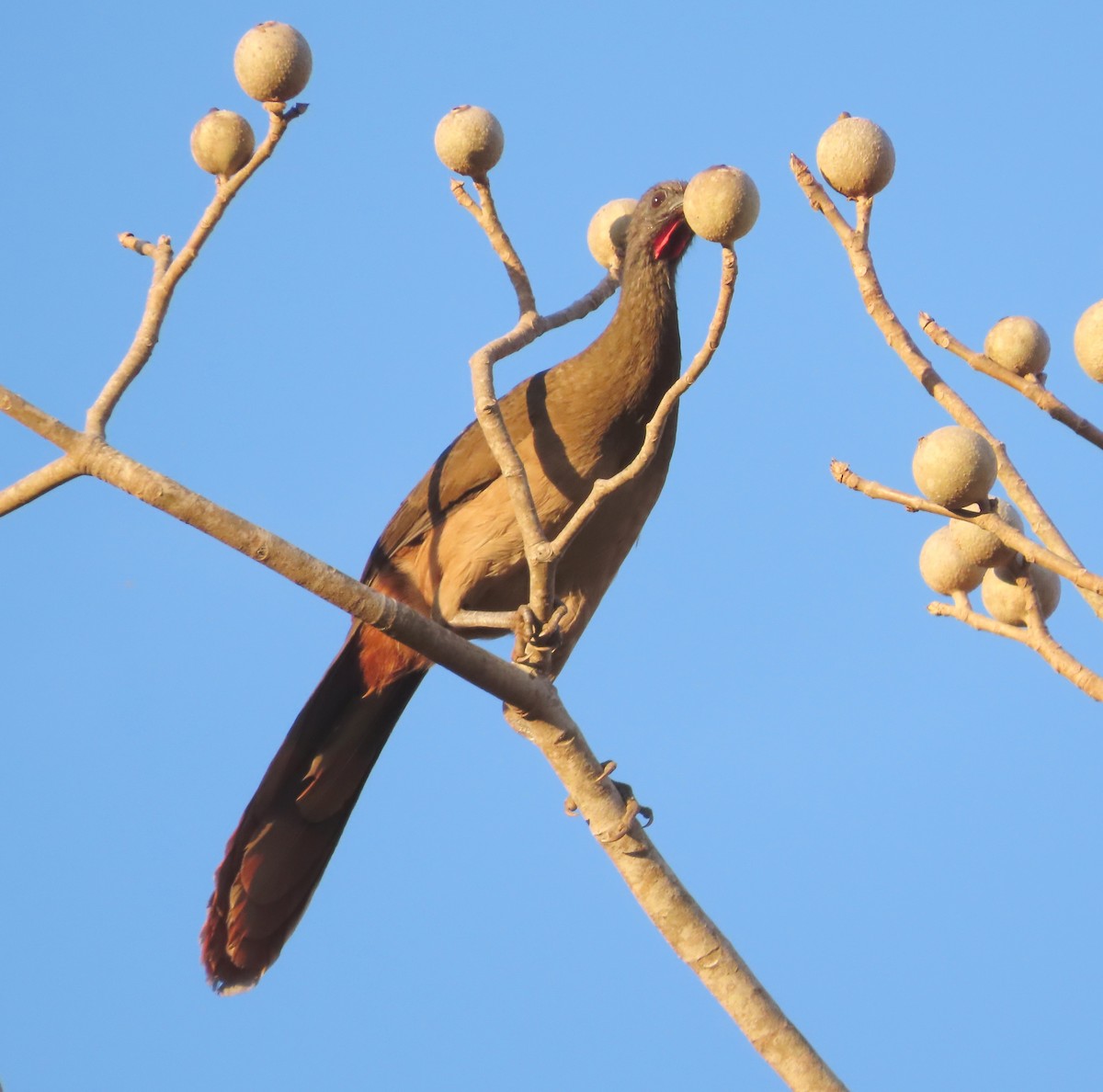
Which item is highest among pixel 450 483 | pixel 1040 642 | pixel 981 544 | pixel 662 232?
pixel 662 232

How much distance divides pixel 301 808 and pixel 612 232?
6.60 feet

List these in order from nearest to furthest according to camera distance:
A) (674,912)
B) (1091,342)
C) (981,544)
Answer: (1091,342) → (981,544) → (674,912)

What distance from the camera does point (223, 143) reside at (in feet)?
11.4

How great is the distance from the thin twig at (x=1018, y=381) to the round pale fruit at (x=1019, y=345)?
0.8 inches

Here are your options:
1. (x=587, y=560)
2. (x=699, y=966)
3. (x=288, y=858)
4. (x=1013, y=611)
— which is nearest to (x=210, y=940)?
(x=288, y=858)

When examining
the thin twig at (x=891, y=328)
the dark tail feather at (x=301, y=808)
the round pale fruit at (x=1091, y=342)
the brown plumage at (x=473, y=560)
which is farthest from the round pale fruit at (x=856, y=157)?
the dark tail feather at (x=301, y=808)

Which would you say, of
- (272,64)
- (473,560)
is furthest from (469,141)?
(473,560)

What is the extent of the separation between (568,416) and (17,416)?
2.01 metres

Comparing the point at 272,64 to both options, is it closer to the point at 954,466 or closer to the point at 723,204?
the point at 723,204

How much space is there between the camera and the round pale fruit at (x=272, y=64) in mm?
3469

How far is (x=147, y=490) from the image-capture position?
114 inches

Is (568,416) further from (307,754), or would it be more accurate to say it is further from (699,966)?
(699,966)

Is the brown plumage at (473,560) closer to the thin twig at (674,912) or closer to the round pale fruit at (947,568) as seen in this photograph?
the thin twig at (674,912)

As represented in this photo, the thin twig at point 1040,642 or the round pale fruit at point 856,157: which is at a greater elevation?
the round pale fruit at point 856,157
